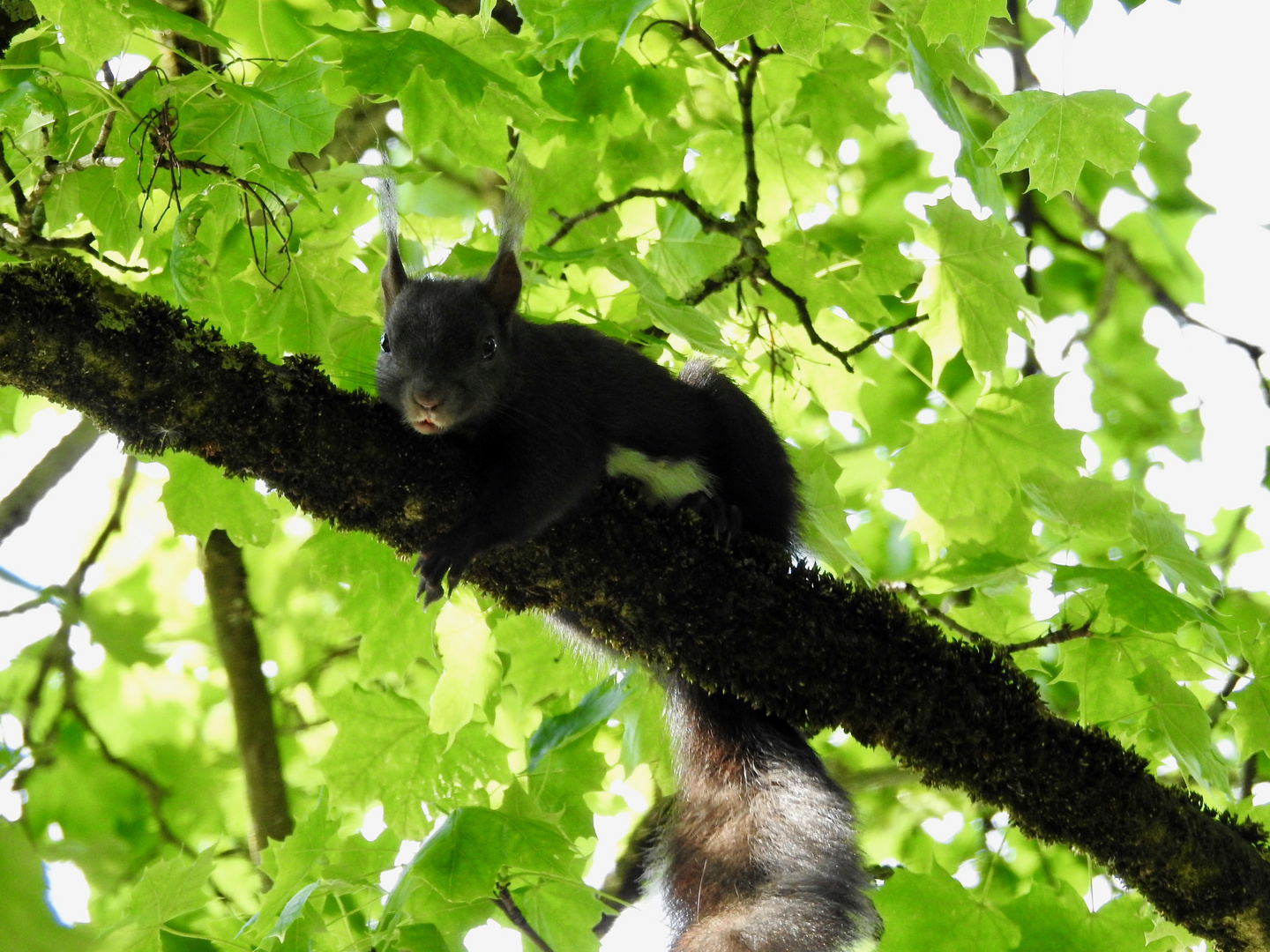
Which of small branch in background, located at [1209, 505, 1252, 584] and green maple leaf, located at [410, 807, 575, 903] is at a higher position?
green maple leaf, located at [410, 807, 575, 903]

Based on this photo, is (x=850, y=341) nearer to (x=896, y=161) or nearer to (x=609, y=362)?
(x=609, y=362)

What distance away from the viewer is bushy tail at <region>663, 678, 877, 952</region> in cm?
239

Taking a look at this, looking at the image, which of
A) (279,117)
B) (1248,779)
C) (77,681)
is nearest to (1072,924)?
(1248,779)

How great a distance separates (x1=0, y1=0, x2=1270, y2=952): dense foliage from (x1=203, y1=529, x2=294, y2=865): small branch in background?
2cm

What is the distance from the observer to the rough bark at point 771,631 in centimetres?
218

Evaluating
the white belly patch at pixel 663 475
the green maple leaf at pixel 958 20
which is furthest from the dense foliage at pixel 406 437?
the white belly patch at pixel 663 475

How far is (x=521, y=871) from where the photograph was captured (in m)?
2.53

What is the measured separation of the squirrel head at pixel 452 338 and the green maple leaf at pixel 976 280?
1280 mm

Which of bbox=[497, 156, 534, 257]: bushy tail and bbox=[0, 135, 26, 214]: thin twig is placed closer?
bbox=[0, 135, 26, 214]: thin twig

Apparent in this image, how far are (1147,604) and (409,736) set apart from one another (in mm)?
2010

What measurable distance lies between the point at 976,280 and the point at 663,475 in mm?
1113

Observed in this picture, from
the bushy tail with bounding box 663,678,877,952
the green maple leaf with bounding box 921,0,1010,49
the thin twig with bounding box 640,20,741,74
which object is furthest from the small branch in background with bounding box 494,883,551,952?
the thin twig with bounding box 640,20,741,74

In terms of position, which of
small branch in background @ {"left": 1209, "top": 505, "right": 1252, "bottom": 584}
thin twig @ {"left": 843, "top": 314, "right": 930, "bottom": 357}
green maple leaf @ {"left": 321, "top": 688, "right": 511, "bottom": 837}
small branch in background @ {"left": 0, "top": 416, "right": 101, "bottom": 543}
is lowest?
small branch in background @ {"left": 1209, "top": 505, "right": 1252, "bottom": 584}

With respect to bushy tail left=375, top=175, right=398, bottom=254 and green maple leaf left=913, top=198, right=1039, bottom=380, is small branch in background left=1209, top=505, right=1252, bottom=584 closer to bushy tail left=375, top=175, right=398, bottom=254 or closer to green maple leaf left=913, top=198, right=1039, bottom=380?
green maple leaf left=913, top=198, right=1039, bottom=380
